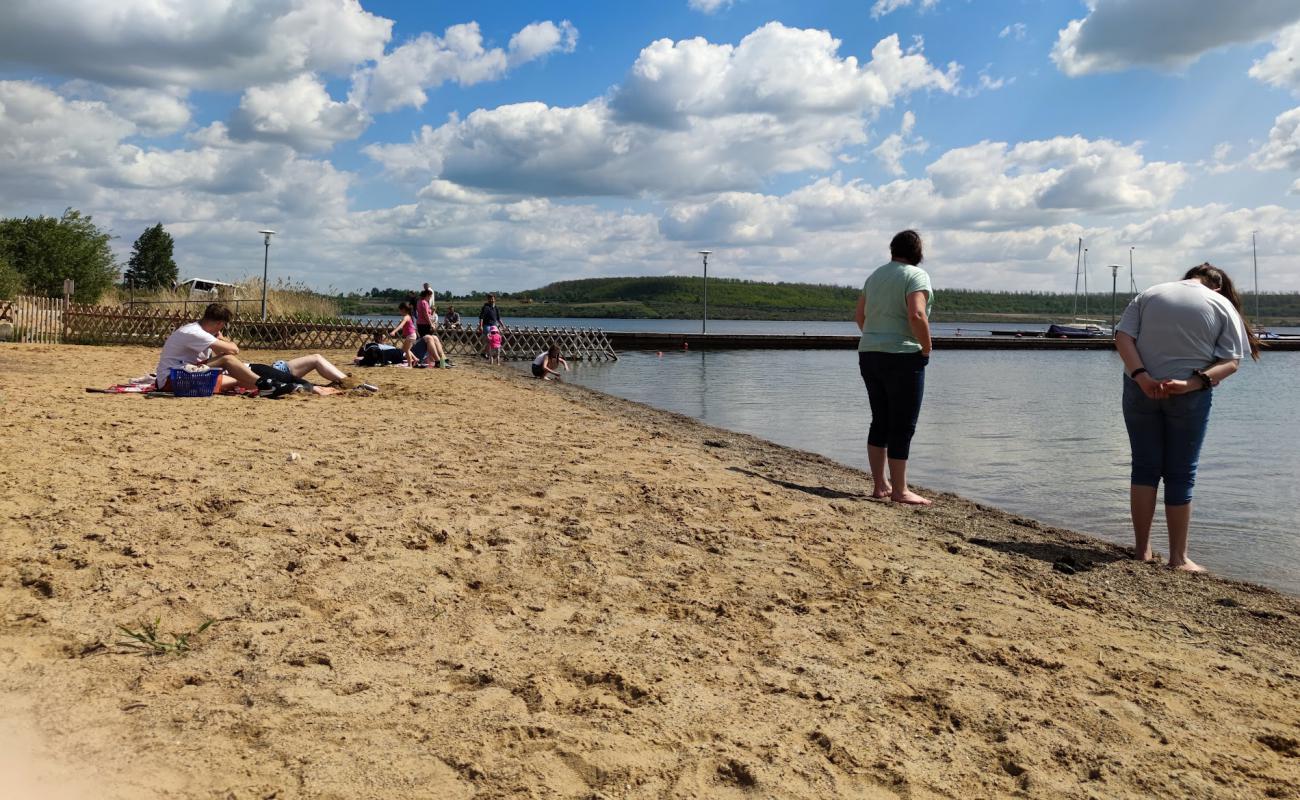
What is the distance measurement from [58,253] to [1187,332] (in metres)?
41.4

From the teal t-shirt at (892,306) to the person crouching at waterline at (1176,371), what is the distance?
139cm

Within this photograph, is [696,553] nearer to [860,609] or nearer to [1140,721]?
[860,609]

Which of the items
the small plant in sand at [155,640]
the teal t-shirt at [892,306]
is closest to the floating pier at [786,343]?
the teal t-shirt at [892,306]

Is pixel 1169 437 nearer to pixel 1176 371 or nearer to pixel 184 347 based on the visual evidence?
pixel 1176 371

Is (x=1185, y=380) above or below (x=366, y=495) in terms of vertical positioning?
above

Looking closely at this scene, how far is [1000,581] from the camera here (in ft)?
15.8

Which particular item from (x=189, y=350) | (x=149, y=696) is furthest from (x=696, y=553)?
(x=189, y=350)

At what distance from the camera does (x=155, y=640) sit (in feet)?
10.7

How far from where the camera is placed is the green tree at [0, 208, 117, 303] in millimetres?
35312

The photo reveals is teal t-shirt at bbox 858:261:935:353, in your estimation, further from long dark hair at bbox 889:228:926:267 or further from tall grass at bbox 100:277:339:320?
tall grass at bbox 100:277:339:320

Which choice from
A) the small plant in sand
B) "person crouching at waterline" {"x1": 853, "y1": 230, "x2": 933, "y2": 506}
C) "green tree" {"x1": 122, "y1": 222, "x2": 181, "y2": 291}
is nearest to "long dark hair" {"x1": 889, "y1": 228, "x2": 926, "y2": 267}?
"person crouching at waterline" {"x1": 853, "y1": 230, "x2": 933, "y2": 506}

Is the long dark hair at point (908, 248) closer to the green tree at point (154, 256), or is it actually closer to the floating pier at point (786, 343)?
the floating pier at point (786, 343)

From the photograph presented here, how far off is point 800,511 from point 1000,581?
1.61 meters

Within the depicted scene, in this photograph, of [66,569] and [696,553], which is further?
[696,553]
